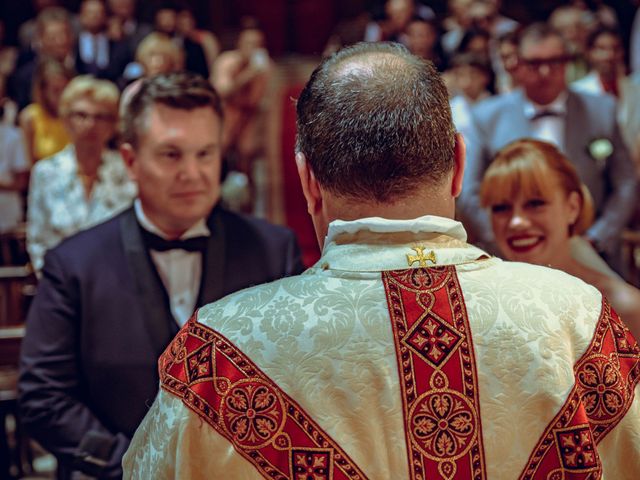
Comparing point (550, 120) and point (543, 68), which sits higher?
point (543, 68)

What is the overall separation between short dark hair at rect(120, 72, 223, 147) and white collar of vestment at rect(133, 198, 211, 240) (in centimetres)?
21

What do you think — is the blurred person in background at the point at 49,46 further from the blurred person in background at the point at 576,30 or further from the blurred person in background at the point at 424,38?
the blurred person in background at the point at 576,30

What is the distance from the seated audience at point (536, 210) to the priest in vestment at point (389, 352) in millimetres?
1530

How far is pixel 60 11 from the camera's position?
8727mm

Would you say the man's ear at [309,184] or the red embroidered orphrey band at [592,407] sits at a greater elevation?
the man's ear at [309,184]

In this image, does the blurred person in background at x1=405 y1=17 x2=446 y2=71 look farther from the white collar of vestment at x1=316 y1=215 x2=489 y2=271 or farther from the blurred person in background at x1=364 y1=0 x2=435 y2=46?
the white collar of vestment at x1=316 y1=215 x2=489 y2=271

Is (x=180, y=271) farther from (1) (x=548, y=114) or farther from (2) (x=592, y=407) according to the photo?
(1) (x=548, y=114)

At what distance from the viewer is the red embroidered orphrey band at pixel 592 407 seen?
1359 mm

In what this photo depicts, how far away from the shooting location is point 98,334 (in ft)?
7.96

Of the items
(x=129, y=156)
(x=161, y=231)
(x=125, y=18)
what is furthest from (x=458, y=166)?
(x=125, y=18)

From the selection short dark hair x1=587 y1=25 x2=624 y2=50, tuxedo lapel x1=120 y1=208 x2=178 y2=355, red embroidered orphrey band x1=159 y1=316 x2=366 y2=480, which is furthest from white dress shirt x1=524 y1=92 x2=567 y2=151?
red embroidered orphrey band x1=159 y1=316 x2=366 y2=480

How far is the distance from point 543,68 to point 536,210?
70.1 inches

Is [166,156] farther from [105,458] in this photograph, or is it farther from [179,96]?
[105,458]

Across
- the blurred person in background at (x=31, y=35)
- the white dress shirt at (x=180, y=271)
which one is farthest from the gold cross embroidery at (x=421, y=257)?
the blurred person in background at (x=31, y=35)
